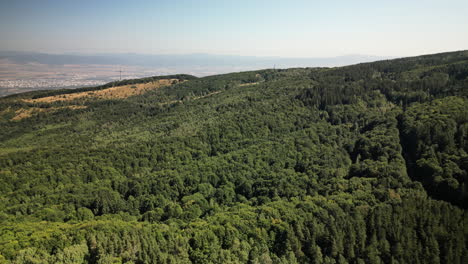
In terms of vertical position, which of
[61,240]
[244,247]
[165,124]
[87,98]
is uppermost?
[87,98]

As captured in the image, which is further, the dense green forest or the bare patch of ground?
the bare patch of ground

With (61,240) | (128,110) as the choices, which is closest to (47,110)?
(128,110)

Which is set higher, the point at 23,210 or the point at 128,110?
the point at 128,110

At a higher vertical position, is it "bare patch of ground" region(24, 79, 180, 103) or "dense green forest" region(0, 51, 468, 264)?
"bare patch of ground" region(24, 79, 180, 103)

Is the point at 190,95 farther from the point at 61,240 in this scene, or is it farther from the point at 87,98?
the point at 61,240

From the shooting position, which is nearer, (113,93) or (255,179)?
(255,179)

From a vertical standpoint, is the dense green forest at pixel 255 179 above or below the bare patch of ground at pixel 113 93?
below

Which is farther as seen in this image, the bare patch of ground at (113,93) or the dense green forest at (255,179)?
the bare patch of ground at (113,93)

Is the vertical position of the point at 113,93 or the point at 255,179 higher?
→ the point at 113,93
